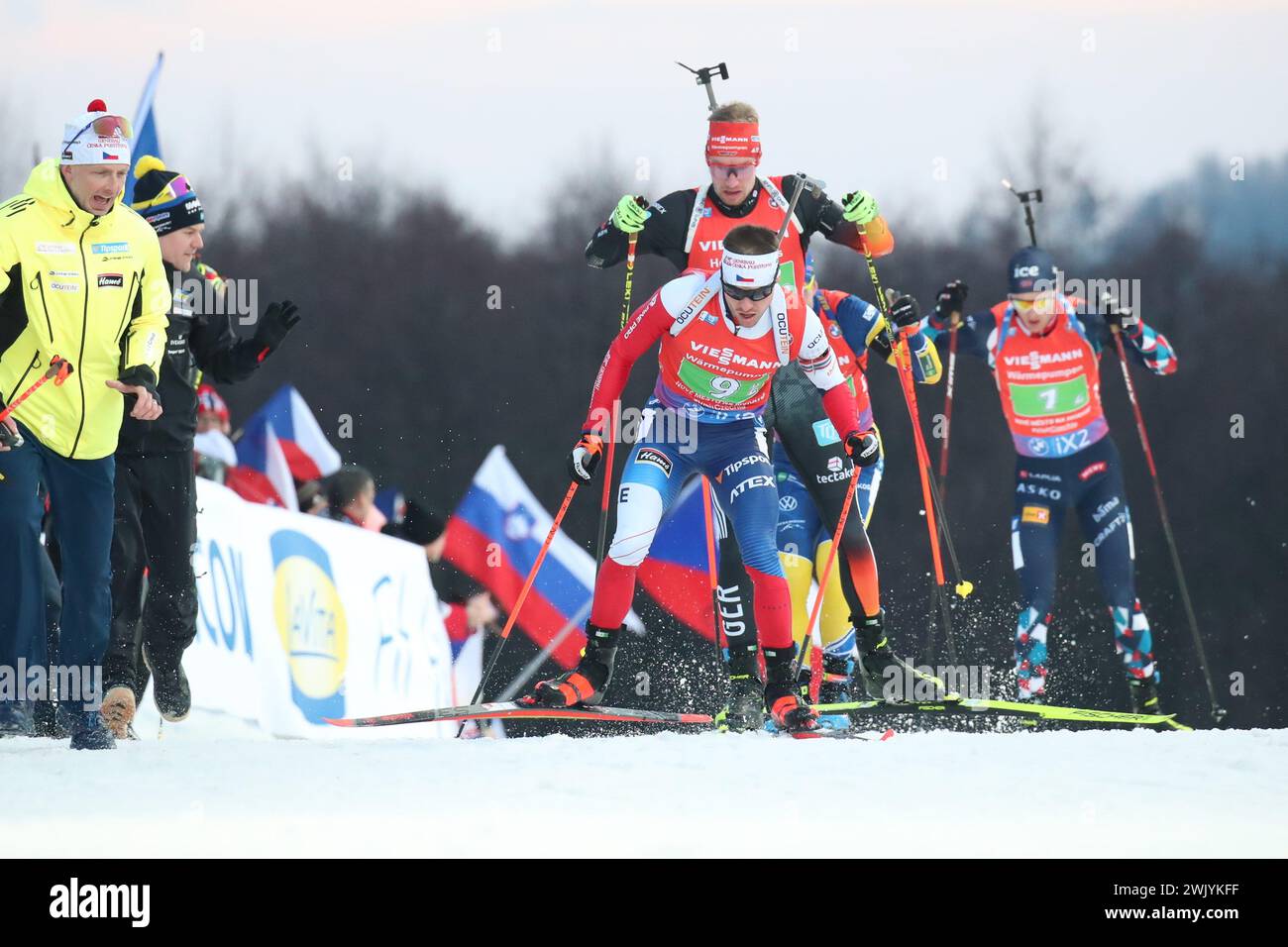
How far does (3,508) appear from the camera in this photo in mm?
5539

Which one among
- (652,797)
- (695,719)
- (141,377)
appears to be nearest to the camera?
(652,797)

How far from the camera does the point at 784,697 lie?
20.5ft

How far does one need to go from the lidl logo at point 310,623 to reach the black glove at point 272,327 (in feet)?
11.4

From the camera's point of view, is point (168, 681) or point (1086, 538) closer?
point (168, 681)

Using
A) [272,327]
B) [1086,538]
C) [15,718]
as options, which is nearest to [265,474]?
[1086,538]

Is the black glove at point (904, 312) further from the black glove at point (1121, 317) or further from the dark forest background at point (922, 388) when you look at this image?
the dark forest background at point (922, 388)

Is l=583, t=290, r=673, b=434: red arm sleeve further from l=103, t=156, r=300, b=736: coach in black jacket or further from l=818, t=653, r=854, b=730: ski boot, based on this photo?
l=818, t=653, r=854, b=730: ski boot

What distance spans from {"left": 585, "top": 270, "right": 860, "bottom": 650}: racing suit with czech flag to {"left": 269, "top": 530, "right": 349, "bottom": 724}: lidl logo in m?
3.92

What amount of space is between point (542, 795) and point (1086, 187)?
2053 cm

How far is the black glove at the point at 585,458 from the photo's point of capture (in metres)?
6.07

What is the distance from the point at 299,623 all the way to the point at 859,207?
14.9ft

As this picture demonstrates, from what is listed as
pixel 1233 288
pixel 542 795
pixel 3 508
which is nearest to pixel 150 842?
pixel 542 795

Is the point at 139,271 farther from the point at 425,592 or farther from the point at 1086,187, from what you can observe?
the point at 1086,187

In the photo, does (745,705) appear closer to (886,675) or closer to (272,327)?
(886,675)
